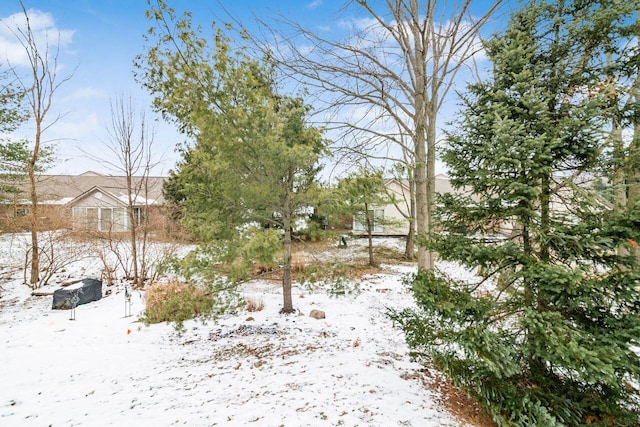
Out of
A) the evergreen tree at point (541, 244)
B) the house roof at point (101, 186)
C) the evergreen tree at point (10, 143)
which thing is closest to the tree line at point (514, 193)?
the evergreen tree at point (541, 244)

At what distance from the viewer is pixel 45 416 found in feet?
10.9

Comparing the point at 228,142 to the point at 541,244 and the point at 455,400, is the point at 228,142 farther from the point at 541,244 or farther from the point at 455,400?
the point at 455,400

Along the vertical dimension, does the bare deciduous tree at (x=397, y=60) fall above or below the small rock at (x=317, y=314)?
above

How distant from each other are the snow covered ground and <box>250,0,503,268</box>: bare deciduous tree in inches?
110

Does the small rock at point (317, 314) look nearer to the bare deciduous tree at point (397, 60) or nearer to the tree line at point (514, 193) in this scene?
the tree line at point (514, 193)

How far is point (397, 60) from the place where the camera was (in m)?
7.01

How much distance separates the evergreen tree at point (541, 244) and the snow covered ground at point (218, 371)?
925 mm

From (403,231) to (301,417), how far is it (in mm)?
18758

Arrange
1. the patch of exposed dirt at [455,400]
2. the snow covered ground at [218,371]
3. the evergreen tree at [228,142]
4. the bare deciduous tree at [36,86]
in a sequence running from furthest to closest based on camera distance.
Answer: the bare deciduous tree at [36,86] < the evergreen tree at [228,142] < the snow covered ground at [218,371] < the patch of exposed dirt at [455,400]

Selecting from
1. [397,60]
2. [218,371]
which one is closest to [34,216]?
[218,371]

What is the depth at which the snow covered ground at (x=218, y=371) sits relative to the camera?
3105 millimetres

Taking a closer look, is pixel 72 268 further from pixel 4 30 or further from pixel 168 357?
pixel 168 357

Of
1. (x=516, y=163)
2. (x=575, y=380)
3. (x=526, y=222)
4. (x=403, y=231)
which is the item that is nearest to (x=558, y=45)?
(x=516, y=163)

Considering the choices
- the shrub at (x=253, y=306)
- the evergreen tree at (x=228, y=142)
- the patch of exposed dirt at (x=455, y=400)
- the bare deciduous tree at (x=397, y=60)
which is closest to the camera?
the patch of exposed dirt at (x=455, y=400)
